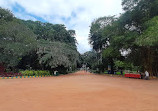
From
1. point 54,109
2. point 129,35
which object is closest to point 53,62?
point 129,35

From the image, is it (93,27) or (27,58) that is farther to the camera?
(27,58)

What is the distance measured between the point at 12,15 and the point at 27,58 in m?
7.87

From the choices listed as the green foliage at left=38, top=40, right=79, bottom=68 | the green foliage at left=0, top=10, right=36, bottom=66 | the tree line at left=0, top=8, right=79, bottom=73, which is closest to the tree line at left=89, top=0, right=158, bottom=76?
the green foliage at left=38, top=40, right=79, bottom=68

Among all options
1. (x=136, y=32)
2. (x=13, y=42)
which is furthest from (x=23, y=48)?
(x=136, y=32)

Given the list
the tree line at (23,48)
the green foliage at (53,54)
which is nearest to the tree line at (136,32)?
the green foliage at (53,54)

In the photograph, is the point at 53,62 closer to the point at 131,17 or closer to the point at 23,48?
the point at 23,48

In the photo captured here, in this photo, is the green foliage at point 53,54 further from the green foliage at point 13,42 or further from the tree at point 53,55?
the green foliage at point 13,42

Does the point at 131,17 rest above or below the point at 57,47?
above

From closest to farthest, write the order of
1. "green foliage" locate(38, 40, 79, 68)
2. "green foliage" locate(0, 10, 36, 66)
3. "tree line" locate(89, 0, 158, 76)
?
"tree line" locate(89, 0, 158, 76) < "green foliage" locate(0, 10, 36, 66) < "green foliage" locate(38, 40, 79, 68)

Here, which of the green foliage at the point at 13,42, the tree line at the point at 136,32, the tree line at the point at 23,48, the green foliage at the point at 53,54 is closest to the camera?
the tree line at the point at 136,32

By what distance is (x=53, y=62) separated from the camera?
1625cm

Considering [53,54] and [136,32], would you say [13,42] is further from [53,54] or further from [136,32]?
[136,32]

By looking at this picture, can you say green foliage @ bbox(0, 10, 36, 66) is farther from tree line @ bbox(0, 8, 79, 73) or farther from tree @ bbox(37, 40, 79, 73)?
tree @ bbox(37, 40, 79, 73)

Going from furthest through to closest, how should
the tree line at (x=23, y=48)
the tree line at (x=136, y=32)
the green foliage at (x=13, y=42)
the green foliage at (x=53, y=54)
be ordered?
the green foliage at (x=53, y=54) < the tree line at (x=23, y=48) < the green foliage at (x=13, y=42) < the tree line at (x=136, y=32)
